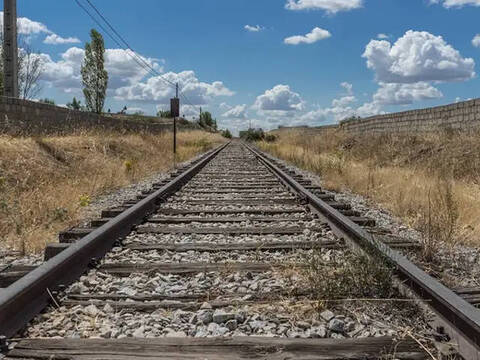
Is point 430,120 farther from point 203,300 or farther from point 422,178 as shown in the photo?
point 203,300

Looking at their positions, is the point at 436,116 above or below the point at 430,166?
above

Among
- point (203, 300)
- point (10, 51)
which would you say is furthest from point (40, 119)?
point (203, 300)

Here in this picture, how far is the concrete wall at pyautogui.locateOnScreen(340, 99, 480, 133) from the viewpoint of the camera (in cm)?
1489

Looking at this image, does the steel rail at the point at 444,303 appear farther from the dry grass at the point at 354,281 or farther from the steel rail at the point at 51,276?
the steel rail at the point at 51,276

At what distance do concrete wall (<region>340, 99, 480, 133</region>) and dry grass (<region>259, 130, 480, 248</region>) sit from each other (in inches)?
31.0

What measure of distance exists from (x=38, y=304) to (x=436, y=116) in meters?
17.0

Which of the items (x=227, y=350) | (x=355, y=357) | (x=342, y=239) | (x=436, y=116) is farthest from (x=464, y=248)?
(x=436, y=116)

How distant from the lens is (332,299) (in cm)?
286

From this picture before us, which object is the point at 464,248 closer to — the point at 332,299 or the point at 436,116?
the point at 332,299

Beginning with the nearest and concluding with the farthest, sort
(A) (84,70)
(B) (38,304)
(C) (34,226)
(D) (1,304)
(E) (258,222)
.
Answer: (D) (1,304)
(B) (38,304)
(C) (34,226)
(E) (258,222)
(A) (84,70)

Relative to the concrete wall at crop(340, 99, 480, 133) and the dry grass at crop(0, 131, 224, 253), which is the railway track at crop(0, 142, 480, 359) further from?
the concrete wall at crop(340, 99, 480, 133)

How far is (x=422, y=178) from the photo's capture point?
960 cm

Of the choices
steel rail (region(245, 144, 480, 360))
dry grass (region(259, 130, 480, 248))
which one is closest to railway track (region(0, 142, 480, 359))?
steel rail (region(245, 144, 480, 360))

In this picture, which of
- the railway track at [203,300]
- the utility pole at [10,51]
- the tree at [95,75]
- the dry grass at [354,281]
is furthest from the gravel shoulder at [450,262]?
the tree at [95,75]
